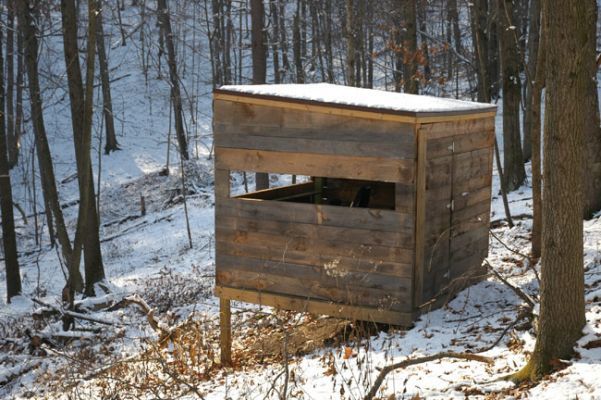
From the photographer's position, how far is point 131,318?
10930 mm

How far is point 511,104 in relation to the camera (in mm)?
13492

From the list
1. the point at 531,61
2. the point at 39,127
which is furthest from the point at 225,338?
the point at 531,61

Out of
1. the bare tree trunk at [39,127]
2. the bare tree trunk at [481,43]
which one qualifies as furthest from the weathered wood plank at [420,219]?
the bare tree trunk at [39,127]

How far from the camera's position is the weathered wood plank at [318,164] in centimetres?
677

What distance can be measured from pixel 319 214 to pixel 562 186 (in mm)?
3036

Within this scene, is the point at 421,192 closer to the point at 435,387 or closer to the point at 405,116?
the point at 405,116

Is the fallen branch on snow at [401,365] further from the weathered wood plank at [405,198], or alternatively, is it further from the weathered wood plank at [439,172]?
the weathered wood plank at [439,172]

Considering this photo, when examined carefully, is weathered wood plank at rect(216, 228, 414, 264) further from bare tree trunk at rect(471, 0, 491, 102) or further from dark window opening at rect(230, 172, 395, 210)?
bare tree trunk at rect(471, 0, 491, 102)

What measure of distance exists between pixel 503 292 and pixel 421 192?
193 cm

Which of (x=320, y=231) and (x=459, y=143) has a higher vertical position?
(x=459, y=143)

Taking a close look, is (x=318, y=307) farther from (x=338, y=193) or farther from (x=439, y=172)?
(x=338, y=193)

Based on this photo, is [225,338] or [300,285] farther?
[225,338]

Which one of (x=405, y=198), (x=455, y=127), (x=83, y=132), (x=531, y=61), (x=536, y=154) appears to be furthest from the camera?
(x=531, y=61)

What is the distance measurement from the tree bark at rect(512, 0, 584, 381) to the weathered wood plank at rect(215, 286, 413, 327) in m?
2.25
